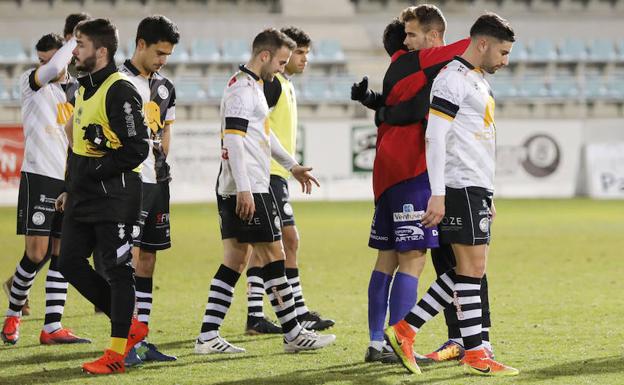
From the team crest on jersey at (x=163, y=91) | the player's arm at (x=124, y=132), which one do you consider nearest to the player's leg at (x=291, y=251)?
the team crest on jersey at (x=163, y=91)

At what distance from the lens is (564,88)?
3186 cm

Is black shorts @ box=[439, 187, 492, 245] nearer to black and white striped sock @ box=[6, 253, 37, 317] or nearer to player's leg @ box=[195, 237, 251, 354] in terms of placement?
player's leg @ box=[195, 237, 251, 354]

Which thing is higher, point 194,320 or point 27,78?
point 27,78

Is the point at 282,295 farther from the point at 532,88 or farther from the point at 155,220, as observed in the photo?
the point at 532,88

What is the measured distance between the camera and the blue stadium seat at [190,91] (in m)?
29.0

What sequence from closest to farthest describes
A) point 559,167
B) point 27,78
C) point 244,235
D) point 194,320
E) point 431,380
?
point 431,380 → point 244,235 → point 27,78 → point 194,320 → point 559,167

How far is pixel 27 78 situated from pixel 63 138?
466 mm

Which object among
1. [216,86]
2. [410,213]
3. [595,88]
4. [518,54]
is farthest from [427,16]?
[518,54]

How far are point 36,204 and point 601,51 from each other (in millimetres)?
28495

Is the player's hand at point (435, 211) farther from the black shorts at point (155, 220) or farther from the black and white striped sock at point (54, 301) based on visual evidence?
the black and white striped sock at point (54, 301)

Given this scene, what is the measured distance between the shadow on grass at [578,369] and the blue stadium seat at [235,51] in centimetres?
2512

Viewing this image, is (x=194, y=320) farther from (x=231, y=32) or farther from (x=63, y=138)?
(x=231, y=32)

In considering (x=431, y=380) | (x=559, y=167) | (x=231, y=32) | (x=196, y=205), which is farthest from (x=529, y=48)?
(x=431, y=380)

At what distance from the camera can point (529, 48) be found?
33812mm
